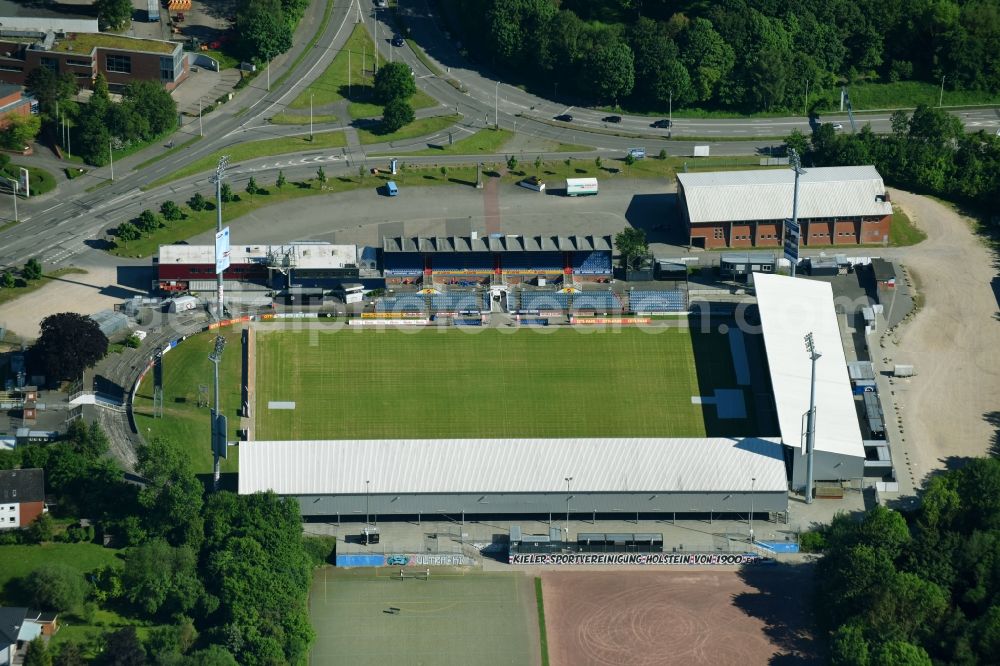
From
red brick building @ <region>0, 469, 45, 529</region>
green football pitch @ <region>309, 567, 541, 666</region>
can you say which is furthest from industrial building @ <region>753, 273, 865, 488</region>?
red brick building @ <region>0, 469, 45, 529</region>

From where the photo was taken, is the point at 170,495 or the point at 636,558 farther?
the point at 636,558

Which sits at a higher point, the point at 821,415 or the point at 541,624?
the point at 821,415

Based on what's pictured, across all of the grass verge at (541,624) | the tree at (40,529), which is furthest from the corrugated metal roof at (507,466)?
the tree at (40,529)

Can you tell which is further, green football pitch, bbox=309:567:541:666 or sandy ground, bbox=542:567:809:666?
sandy ground, bbox=542:567:809:666

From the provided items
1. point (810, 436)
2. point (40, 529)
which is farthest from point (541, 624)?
point (40, 529)

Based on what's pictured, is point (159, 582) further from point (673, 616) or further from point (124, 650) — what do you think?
point (673, 616)

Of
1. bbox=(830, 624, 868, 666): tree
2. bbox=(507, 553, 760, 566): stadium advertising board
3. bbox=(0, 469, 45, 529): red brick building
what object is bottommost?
bbox=(830, 624, 868, 666): tree

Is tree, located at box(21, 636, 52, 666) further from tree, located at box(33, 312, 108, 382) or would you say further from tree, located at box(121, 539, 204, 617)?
tree, located at box(33, 312, 108, 382)

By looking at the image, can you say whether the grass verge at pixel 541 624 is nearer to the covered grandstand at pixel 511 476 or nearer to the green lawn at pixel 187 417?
the covered grandstand at pixel 511 476
